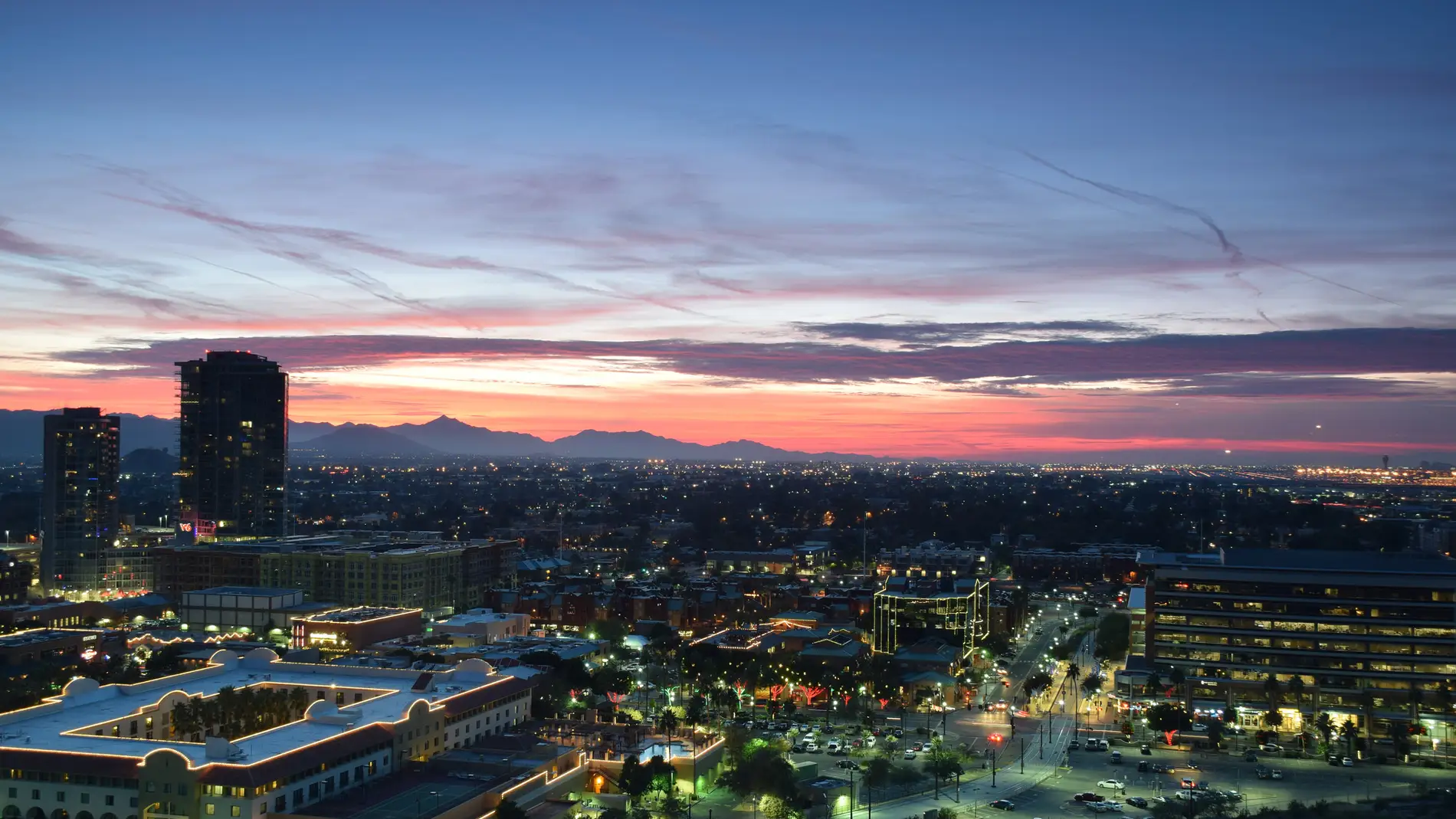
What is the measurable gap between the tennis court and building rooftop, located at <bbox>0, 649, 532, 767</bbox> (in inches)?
89.5

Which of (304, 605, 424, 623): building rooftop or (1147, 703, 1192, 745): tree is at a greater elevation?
(304, 605, 424, 623): building rooftop

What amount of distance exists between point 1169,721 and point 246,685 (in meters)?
29.5

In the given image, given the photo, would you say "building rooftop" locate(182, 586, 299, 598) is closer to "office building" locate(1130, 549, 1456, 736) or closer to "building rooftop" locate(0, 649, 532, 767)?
"building rooftop" locate(0, 649, 532, 767)

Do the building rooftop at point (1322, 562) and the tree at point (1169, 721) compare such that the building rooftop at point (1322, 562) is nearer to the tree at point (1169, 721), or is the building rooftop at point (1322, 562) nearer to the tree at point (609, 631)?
the tree at point (1169, 721)

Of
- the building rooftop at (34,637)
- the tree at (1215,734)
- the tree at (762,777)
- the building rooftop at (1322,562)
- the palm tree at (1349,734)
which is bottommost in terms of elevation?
the palm tree at (1349,734)

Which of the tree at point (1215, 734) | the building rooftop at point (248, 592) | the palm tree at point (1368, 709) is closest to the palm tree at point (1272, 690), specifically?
the palm tree at point (1368, 709)

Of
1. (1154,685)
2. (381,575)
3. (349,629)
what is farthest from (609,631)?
(1154,685)

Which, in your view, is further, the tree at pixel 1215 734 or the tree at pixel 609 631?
the tree at pixel 609 631

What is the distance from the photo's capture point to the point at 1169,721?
135ft

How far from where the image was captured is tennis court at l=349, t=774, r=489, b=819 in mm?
26766

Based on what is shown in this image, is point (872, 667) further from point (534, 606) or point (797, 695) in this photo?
point (534, 606)

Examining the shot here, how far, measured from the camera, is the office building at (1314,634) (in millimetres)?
43594

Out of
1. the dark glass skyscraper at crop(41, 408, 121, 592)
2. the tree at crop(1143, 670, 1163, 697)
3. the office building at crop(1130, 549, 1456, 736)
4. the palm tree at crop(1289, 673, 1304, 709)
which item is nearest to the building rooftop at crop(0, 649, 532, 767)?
the tree at crop(1143, 670, 1163, 697)

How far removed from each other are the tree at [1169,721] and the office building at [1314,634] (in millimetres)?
3824
